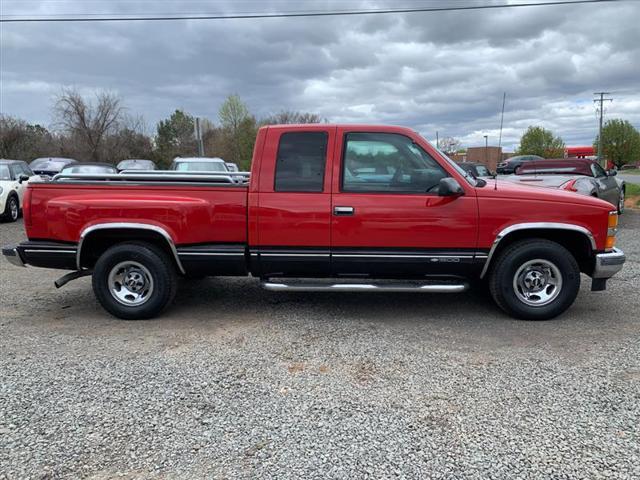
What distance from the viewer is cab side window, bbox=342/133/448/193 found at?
475cm

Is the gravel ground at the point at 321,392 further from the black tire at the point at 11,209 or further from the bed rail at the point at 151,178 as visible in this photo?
the black tire at the point at 11,209

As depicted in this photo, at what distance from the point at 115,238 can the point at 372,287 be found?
2674 millimetres

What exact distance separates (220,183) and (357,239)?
1491 millimetres

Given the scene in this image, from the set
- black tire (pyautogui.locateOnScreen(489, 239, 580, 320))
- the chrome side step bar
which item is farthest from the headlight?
the chrome side step bar

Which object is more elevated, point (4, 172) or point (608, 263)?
point (4, 172)

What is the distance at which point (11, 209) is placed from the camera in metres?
12.7

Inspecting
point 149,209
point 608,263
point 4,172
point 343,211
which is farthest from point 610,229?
point 4,172

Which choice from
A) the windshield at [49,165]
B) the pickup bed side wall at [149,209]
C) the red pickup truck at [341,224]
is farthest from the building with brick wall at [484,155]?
the pickup bed side wall at [149,209]

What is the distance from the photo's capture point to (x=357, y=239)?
4.75 metres

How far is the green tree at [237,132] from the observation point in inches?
1622

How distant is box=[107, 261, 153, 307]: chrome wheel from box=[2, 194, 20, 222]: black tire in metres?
9.62

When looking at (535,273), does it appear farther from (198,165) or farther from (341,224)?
(198,165)

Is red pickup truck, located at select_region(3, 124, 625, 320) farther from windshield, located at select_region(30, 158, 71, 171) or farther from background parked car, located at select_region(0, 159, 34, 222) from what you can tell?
windshield, located at select_region(30, 158, 71, 171)

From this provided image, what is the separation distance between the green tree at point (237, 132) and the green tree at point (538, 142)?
168 ft
